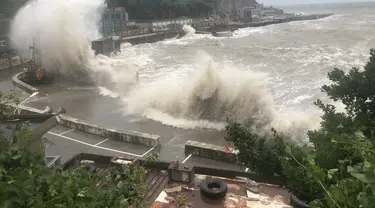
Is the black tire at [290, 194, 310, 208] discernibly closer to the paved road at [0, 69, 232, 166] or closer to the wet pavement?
the paved road at [0, 69, 232, 166]

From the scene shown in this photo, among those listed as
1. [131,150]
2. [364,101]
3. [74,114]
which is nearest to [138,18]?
[74,114]

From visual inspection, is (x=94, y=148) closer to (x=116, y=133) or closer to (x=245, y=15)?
(x=116, y=133)

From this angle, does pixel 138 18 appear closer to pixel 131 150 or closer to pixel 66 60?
pixel 66 60

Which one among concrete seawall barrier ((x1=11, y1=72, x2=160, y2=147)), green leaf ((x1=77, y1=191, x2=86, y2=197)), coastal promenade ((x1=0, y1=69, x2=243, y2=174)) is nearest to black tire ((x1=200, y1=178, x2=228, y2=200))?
coastal promenade ((x1=0, y1=69, x2=243, y2=174))

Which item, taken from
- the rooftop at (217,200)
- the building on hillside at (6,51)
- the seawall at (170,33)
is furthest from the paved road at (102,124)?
the seawall at (170,33)

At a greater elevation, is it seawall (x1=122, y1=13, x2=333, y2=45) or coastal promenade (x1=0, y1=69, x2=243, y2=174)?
seawall (x1=122, y1=13, x2=333, y2=45)

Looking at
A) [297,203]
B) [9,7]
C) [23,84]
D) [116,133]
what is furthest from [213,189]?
[9,7]
